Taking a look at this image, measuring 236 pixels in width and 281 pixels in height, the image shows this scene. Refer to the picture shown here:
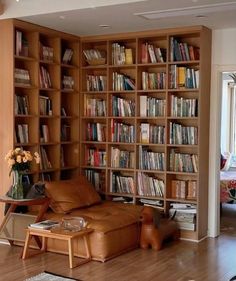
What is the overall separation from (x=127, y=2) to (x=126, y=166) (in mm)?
2375

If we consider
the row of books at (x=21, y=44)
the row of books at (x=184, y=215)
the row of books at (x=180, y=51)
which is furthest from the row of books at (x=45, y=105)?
the row of books at (x=184, y=215)

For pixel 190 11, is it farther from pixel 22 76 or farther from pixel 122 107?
pixel 22 76

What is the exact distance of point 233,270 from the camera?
15.8 ft

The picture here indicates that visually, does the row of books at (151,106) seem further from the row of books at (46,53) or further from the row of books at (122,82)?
the row of books at (46,53)

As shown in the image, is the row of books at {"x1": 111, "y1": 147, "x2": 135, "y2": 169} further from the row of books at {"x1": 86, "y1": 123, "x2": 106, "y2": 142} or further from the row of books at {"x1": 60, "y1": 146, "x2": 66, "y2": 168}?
the row of books at {"x1": 60, "y1": 146, "x2": 66, "y2": 168}

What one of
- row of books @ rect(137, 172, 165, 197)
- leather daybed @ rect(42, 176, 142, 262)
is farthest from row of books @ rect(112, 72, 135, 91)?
leather daybed @ rect(42, 176, 142, 262)

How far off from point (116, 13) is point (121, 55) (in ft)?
4.09

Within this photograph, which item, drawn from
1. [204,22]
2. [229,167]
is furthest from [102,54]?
[229,167]

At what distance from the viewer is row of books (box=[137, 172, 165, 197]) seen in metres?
6.23

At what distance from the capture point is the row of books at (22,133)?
577cm

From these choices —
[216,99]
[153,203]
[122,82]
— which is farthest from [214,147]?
[122,82]

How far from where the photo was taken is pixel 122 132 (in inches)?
254

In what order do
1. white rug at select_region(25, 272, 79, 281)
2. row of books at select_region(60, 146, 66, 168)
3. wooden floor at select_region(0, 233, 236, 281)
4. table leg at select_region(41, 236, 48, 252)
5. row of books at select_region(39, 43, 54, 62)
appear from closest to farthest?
white rug at select_region(25, 272, 79, 281), wooden floor at select_region(0, 233, 236, 281), table leg at select_region(41, 236, 48, 252), row of books at select_region(39, 43, 54, 62), row of books at select_region(60, 146, 66, 168)

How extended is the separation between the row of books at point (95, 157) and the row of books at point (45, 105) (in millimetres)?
864
